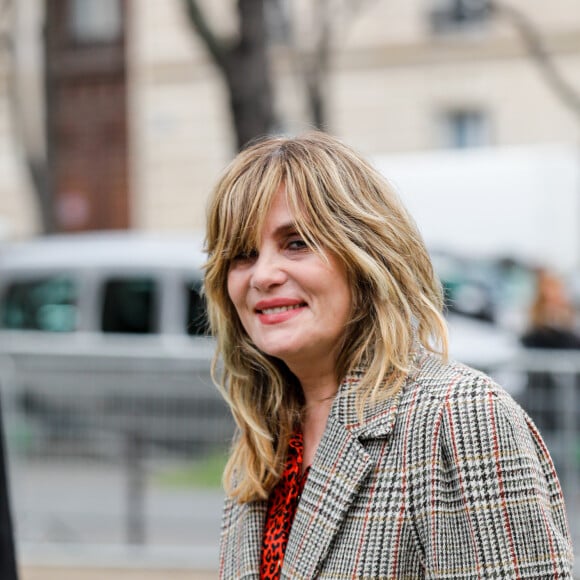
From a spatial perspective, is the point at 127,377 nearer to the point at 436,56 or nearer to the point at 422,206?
the point at 422,206

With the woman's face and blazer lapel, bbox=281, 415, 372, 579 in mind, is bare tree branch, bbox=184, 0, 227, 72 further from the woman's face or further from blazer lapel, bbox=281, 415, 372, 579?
blazer lapel, bbox=281, 415, 372, 579

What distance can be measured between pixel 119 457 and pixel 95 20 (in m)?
18.0

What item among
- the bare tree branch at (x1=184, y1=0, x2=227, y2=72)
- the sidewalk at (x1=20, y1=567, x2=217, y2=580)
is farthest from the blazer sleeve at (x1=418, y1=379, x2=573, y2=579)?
the bare tree branch at (x1=184, y1=0, x2=227, y2=72)

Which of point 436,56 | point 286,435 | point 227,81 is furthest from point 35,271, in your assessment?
point 436,56

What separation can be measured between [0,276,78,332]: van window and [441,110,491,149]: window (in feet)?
41.5

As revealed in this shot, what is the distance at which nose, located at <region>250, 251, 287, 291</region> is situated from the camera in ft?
7.16

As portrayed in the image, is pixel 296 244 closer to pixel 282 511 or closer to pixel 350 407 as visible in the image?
pixel 350 407

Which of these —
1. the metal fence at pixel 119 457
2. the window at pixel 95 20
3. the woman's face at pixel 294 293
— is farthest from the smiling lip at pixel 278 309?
the window at pixel 95 20

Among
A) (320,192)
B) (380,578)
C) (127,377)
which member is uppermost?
(320,192)

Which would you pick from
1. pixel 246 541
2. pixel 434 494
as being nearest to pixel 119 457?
pixel 246 541

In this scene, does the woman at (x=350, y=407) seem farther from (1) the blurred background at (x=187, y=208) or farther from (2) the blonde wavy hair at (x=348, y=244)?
(1) the blurred background at (x=187, y=208)

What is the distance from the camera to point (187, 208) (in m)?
22.2

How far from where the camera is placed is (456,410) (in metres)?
1.95

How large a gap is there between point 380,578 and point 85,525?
5.15m
